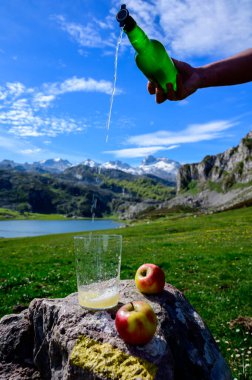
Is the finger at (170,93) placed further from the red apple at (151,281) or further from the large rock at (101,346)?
the large rock at (101,346)

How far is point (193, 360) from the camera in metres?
5.80

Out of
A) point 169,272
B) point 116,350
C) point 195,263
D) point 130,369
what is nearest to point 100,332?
point 116,350

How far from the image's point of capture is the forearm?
15.9 feet

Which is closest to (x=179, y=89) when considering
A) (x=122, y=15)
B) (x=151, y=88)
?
(x=151, y=88)

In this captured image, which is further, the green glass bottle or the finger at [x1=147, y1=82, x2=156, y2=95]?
the finger at [x1=147, y1=82, x2=156, y2=95]

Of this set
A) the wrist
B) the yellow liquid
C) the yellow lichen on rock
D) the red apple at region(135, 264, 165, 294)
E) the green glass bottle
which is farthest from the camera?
the red apple at region(135, 264, 165, 294)

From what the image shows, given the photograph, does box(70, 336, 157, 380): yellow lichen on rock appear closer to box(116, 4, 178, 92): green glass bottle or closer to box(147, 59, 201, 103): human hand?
box(147, 59, 201, 103): human hand

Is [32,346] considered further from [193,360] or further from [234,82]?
[234,82]

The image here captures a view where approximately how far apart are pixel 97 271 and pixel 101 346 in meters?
1.25

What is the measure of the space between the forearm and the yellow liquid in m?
3.48

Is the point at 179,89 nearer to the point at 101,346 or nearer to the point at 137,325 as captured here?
the point at 137,325

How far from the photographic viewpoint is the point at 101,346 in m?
5.34

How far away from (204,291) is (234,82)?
12377 millimetres

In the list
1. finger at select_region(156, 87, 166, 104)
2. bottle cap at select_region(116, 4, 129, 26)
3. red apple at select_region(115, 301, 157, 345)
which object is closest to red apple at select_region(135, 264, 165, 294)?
red apple at select_region(115, 301, 157, 345)
